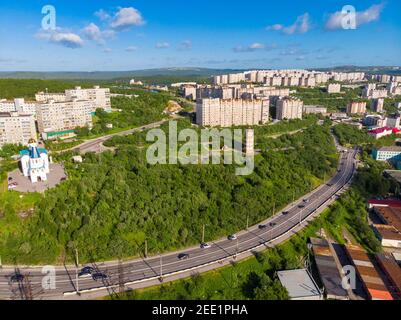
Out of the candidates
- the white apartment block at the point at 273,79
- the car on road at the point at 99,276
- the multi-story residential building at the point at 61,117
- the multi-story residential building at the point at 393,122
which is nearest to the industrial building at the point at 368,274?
the car on road at the point at 99,276

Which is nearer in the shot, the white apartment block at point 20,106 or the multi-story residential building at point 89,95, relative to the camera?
the white apartment block at point 20,106

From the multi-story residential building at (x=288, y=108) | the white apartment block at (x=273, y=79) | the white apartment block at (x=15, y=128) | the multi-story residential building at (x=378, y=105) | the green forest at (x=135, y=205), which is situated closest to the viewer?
the green forest at (x=135, y=205)

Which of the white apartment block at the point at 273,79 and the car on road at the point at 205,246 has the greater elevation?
the white apartment block at the point at 273,79

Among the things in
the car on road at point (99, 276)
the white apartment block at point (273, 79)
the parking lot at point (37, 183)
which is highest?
the white apartment block at point (273, 79)

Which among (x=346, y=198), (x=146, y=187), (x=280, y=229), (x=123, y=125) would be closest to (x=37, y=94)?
(x=123, y=125)

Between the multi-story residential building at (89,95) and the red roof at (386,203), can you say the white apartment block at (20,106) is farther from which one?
the red roof at (386,203)

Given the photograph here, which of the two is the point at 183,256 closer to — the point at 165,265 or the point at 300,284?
the point at 165,265

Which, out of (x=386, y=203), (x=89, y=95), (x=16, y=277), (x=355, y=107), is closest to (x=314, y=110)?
(x=355, y=107)
